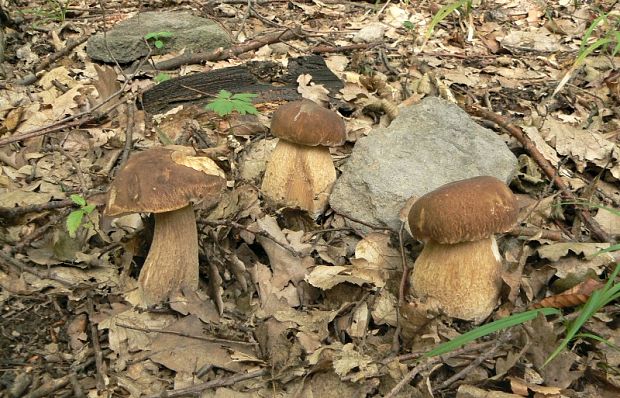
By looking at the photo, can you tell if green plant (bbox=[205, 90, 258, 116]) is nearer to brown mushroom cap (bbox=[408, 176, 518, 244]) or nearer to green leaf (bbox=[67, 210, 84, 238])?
green leaf (bbox=[67, 210, 84, 238])

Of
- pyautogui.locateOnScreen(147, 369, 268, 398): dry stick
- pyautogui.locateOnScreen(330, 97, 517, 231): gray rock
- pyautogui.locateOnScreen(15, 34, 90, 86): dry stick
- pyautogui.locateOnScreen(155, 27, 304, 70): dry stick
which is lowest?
pyautogui.locateOnScreen(15, 34, 90, 86): dry stick

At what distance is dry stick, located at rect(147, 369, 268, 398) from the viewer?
2.12 m

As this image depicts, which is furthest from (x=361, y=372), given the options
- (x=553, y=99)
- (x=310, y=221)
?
(x=553, y=99)

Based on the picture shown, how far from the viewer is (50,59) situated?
17.1 ft

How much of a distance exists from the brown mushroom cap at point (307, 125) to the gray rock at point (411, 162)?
300mm

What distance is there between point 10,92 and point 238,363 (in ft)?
12.5

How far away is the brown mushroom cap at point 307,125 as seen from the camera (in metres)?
3.08

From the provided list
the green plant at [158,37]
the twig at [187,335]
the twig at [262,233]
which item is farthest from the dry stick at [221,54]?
the twig at [187,335]

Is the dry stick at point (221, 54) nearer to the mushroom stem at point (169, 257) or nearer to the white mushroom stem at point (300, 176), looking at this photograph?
the white mushroom stem at point (300, 176)

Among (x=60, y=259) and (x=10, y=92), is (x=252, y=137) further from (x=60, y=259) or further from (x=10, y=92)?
(x=10, y=92)

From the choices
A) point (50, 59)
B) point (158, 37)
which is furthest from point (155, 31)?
point (50, 59)

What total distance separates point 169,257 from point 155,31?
3.60 m

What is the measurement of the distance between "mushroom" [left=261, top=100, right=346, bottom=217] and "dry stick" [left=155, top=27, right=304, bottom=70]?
2.20m

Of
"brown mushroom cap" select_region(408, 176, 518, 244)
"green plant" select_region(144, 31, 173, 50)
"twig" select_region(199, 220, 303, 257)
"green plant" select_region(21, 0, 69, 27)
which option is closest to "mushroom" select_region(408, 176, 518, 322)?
"brown mushroom cap" select_region(408, 176, 518, 244)
